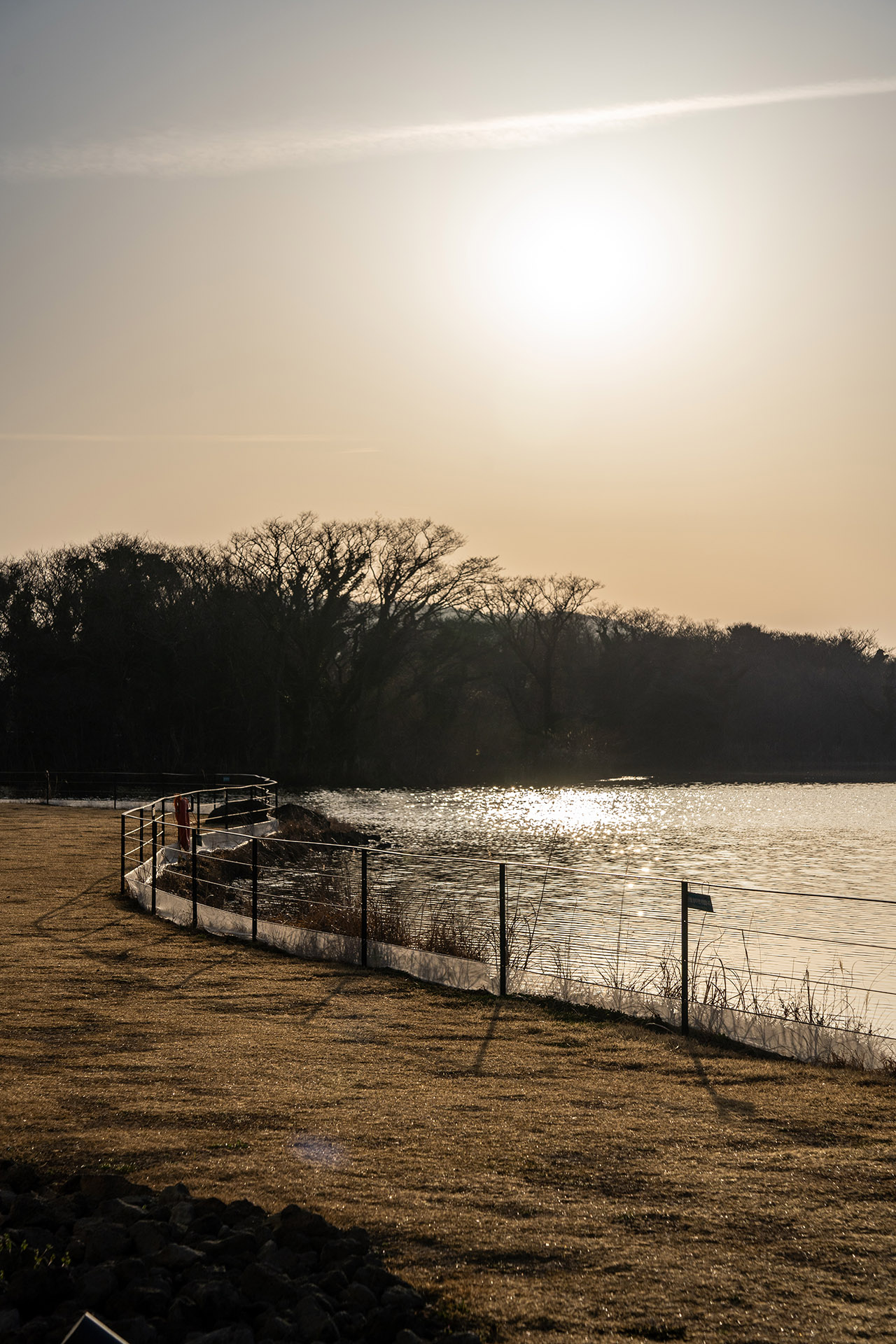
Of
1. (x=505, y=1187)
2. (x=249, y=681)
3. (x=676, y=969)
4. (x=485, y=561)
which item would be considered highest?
(x=485, y=561)

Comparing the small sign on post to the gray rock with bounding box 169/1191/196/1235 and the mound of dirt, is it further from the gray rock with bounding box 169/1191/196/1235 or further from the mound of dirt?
the mound of dirt

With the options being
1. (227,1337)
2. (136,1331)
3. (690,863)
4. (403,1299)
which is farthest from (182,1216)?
(690,863)

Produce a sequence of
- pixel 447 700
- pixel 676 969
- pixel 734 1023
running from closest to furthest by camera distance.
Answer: pixel 734 1023
pixel 676 969
pixel 447 700

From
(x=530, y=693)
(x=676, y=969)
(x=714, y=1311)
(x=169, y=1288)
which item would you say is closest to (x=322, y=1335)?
(x=169, y=1288)

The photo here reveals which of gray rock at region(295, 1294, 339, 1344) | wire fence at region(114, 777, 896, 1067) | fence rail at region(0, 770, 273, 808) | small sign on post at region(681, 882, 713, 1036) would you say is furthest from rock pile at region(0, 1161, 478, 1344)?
fence rail at region(0, 770, 273, 808)

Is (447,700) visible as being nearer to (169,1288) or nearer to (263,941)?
(263,941)

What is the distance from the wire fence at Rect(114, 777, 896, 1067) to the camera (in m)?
11.0

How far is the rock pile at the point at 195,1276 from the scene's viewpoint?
392 cm

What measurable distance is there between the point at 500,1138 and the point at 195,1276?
241 centimetres

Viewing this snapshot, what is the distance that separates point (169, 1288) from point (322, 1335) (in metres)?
0.64

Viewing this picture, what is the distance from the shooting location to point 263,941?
560 inches

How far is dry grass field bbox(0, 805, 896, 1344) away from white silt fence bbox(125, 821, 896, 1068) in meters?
0.59

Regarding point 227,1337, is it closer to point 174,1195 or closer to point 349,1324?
point 349,1324

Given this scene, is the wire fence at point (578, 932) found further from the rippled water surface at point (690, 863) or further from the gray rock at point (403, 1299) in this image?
the gray rock at point (403, 1299)
